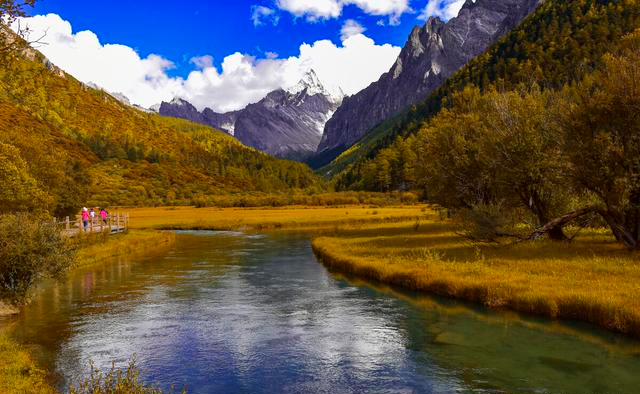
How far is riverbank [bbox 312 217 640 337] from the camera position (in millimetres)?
22625

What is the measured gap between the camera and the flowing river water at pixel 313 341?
1625 centimetres

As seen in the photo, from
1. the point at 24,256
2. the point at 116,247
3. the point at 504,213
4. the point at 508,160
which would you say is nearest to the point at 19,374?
the point at 24,256

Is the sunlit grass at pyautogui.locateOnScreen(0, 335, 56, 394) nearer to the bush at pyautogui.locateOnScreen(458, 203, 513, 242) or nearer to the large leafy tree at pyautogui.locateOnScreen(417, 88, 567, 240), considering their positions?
the bush at pyautogui.locateOnScreen(458, 203, 513, 242)

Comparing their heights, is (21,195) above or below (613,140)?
below

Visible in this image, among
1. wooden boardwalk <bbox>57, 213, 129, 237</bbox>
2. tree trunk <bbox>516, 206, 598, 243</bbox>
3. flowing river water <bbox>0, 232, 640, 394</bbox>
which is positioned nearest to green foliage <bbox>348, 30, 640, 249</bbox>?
tree trunk <bbox>516, 206, 598, 243</bbox>

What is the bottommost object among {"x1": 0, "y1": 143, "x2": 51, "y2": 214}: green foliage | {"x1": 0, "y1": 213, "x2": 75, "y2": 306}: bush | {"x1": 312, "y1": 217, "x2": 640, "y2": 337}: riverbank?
→ {"x1": 312, "y1": 217, "x2": 640, "y2": 337}: riverbank

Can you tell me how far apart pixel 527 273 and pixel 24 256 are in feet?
90.1

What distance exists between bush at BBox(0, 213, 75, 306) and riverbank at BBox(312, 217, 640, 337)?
20.4 m

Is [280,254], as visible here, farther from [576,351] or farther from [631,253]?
[576,351]

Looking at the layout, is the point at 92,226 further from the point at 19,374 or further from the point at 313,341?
the point at 19,374

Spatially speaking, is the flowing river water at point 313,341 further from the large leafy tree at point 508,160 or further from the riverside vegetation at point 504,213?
the large leafy tree at point 508,160

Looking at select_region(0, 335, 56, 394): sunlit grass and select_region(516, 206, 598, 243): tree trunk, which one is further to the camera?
select_region(516, 206, 598, 243): tree trunk

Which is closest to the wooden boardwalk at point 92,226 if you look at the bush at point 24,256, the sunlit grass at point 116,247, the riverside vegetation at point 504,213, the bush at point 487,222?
the sunlit grass at point 116,247

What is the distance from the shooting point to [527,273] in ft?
97.2
